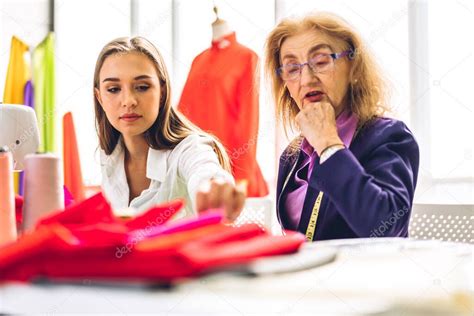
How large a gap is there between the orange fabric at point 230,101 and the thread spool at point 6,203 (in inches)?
52.3

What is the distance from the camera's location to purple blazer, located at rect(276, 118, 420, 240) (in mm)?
1052

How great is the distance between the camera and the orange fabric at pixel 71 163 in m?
2.28

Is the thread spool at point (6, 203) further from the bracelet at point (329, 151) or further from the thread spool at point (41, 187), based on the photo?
the bracelet at point (329, 151)

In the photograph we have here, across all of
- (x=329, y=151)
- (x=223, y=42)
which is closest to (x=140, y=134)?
(x=329, y=151)

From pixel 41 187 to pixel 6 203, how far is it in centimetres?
7

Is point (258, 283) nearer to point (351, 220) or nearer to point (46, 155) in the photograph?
point (46, 155)

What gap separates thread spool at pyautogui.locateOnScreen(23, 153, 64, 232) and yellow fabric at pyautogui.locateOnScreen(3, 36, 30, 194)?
6.24ft

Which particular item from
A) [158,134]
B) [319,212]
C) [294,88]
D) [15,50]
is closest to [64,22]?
[15,50]

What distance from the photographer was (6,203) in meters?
0.80

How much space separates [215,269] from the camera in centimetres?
42

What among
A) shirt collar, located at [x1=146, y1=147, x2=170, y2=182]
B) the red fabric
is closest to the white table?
the red fabric

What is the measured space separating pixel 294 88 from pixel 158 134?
0.39m

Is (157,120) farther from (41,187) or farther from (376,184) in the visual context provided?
(41,187)

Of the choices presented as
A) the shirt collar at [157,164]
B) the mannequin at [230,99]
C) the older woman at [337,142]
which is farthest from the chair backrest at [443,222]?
the mannequin at [230,99]
